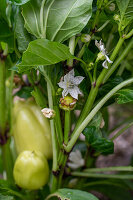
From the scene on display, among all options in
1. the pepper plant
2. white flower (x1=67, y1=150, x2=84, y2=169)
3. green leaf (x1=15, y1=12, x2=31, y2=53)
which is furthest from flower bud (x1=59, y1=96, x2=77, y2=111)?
white flower (x1=67, y1=150, x2=84, y2=169)

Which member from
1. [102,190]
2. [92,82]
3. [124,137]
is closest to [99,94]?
[92,82]

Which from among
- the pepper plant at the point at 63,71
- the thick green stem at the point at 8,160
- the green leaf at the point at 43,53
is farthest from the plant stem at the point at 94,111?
the thick green stem at the point at 8,160

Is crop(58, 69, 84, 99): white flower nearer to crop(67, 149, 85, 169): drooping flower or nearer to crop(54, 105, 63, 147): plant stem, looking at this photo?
crop(54, 105, 63, 147): plant stem

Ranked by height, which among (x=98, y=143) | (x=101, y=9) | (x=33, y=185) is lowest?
(x=33, y=185)

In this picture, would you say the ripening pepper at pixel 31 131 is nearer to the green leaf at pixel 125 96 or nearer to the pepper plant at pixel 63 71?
the pepper plant at pixel 63 71

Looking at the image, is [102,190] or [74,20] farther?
[102,190]

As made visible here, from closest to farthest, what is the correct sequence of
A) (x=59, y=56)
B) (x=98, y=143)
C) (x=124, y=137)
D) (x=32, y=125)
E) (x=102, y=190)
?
1. (x=59, y=56)
2. (x=98, y=143)
3. (x=32, y=125)
4. (x=102, y=190)
5. (x=124, y=137)

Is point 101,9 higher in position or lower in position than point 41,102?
higher

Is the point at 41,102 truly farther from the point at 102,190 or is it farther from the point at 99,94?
the point at 102,190

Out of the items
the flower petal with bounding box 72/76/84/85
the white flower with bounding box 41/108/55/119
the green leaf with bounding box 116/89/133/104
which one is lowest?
the white flower with bounding box 41/108/55/119
